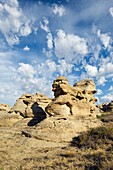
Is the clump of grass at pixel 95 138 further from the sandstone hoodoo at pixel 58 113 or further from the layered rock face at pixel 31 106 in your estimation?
the layered rock face at pixel 31 106

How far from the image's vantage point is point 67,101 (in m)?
27.2

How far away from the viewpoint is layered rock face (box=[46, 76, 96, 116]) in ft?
86.1

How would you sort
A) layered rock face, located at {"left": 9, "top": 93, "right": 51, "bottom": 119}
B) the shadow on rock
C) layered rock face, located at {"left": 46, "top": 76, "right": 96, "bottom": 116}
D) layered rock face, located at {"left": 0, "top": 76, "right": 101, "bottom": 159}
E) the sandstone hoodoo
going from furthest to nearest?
layered rock face, located at {"left": 9, "top": 93, "right": 51, "bottom": 119}
the shadow on rock
layered rock face, located at {"left": 46, "top": 76, "right": 96, "bottom": 116}
the sandstone hoodoo
layered rock face, located at {"left": 0, "top": 76, "right": 101, "bottom": 159}

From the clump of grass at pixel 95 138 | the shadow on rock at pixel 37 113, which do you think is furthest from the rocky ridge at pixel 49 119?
the clump of grass at pixel 95 138

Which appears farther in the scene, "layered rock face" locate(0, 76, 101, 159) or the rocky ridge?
"layered rock face" locate(0, 76, 101, 159)

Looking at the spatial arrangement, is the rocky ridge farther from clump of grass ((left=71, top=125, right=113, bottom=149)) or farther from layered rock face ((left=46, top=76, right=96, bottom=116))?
clump of grass ((left=71, top=125, right=113, bottom=149))

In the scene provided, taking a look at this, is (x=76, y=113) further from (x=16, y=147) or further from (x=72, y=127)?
(x=16, y=147)

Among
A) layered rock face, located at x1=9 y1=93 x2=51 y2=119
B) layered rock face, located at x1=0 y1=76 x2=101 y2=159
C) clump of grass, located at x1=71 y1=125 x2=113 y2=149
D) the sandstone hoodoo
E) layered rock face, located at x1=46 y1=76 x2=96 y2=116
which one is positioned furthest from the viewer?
layered rock face, located at x1=9 y1=93 x2=51 y2=119

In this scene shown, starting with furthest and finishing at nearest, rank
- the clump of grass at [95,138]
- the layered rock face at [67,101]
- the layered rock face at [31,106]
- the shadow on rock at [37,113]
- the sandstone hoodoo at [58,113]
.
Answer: the layered rock face at [31,106] → the shadow on rock at [37,113] → the layered rock face at [67,101] → the sandstone hoodoo at [58,113] → the clump of grass at [95,138]

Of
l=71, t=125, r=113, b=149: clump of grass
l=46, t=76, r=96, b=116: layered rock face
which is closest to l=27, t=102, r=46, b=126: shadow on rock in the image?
l=46, t=76, r=96, b=116: layered rock face

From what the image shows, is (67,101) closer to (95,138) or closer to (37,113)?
(37,113)

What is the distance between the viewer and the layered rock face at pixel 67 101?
2625 cm

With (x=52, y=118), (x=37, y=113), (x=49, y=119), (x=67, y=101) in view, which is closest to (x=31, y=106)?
(x=37, y=113)

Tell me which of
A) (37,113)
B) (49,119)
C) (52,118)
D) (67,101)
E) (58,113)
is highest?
(67,101)
